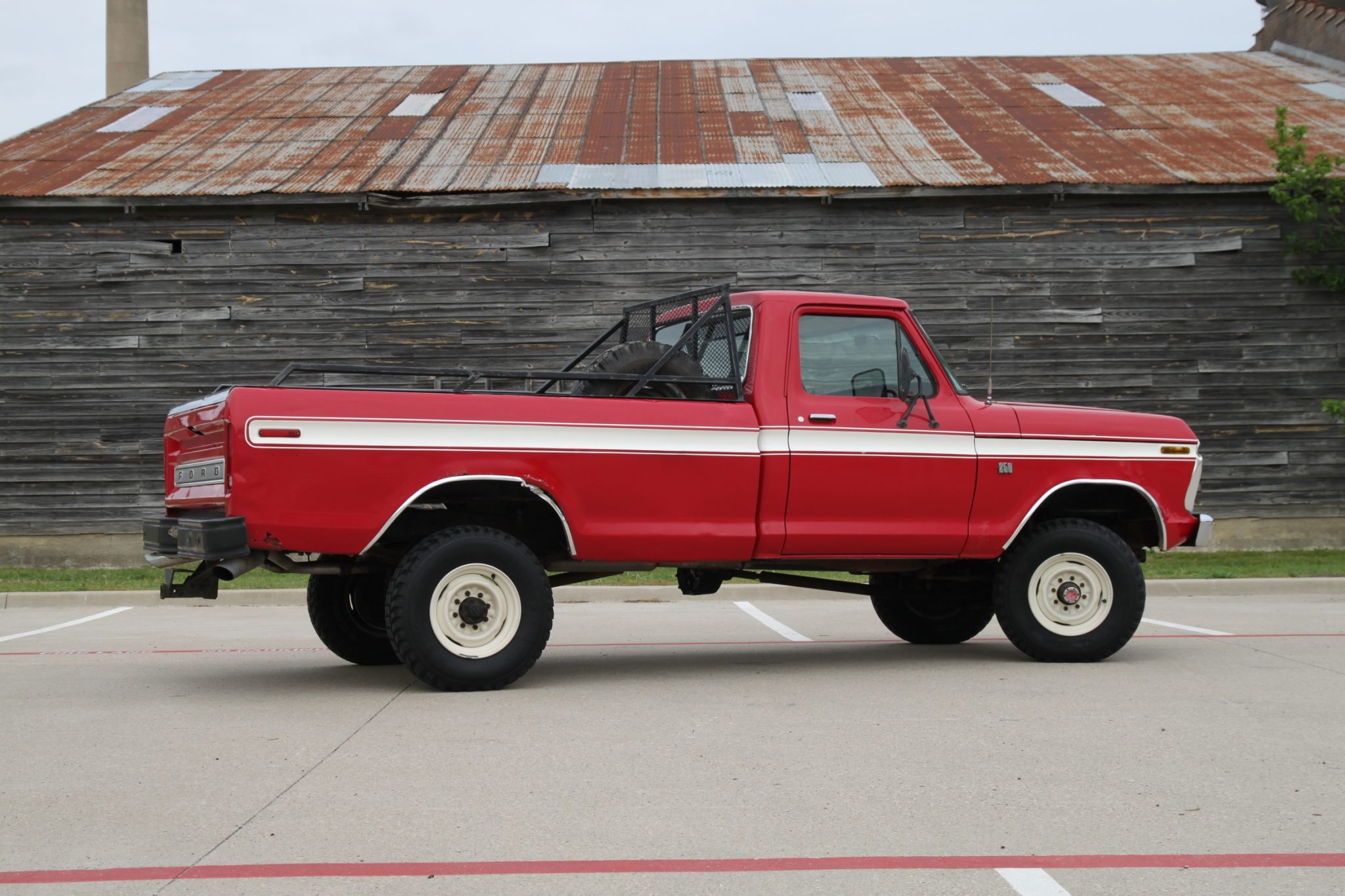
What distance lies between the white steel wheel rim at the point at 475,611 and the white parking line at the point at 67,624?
513 centimetres

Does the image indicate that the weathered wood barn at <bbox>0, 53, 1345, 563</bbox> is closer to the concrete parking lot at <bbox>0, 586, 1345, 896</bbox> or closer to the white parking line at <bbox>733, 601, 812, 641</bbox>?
the white parking line at <bbox>733, 601, 812, 641</bbox>

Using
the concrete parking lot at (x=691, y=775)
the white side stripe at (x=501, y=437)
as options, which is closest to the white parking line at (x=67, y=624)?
the concrete parking lot at (x=691, y=775)

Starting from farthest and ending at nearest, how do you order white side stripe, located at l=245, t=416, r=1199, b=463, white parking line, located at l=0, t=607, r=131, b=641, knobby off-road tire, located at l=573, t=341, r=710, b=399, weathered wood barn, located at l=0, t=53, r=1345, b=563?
weathered wood barn, located at l=0, t=53, r=1345, b=563
white parking line, located at l=0, t=607, r=131, b=641
knobby off-road tire, located at l=573, t=341, r=710, b=399
white side stripe, located at l=245, t=416, r=1199, b=463

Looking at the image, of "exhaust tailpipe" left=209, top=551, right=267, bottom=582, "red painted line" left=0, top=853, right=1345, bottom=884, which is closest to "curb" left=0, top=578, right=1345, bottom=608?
"exhaust tailpipe" left=209, top=551, right=267, bottom=582

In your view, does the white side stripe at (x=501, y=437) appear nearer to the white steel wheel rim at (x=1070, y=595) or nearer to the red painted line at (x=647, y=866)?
the white steel wheel rim at (x=1070, y=595)

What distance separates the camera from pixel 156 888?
12.5 ft

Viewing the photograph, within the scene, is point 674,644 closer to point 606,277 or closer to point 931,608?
point 931,608

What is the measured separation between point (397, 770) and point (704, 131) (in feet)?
50.9

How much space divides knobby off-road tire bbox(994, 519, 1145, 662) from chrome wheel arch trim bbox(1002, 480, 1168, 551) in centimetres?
13

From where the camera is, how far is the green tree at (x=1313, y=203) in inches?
664

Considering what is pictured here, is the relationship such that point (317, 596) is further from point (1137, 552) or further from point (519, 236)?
point (519, 236)

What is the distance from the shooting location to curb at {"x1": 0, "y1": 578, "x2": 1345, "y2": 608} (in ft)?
44.0

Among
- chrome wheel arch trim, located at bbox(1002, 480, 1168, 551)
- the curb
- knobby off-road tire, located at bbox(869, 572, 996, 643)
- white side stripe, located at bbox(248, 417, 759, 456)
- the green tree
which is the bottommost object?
the curb

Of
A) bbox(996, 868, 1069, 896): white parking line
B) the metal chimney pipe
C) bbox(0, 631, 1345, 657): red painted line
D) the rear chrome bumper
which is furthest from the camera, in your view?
the metal chimney pipe
